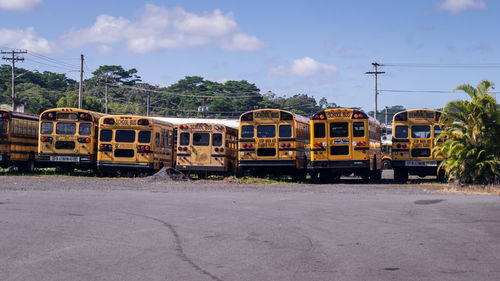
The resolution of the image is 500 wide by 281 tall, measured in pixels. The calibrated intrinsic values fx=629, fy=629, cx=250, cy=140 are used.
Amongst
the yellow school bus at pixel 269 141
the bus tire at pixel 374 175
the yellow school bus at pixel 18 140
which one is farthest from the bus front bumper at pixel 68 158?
the bus tire at pixel 374 175

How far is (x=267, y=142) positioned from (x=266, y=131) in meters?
0.47

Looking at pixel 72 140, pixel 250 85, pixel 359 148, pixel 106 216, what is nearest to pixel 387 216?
pixel 106 216

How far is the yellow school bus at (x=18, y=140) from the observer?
27188mm

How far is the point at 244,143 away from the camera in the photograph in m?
25.5

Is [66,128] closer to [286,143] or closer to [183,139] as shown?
[183,139]

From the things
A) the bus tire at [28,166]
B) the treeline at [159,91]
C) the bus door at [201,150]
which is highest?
the treeline at [159,91]

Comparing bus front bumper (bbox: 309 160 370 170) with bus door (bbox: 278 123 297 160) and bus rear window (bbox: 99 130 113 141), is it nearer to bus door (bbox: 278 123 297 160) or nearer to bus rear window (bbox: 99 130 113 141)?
bus door (bbox: 278 123 297 160)

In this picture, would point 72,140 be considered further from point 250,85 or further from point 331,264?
point 250,85

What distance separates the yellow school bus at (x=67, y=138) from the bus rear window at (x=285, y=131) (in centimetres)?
834

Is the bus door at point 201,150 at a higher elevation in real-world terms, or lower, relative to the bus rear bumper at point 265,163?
higher

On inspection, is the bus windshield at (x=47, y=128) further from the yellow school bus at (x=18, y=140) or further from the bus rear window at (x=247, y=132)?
the bus rear window at (x=247, y=132)

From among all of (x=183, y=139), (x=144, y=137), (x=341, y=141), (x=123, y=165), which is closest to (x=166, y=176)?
(x=183, y=139)

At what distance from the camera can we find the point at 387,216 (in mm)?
11820

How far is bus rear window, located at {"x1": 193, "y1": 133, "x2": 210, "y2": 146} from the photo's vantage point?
2614 centimetres
